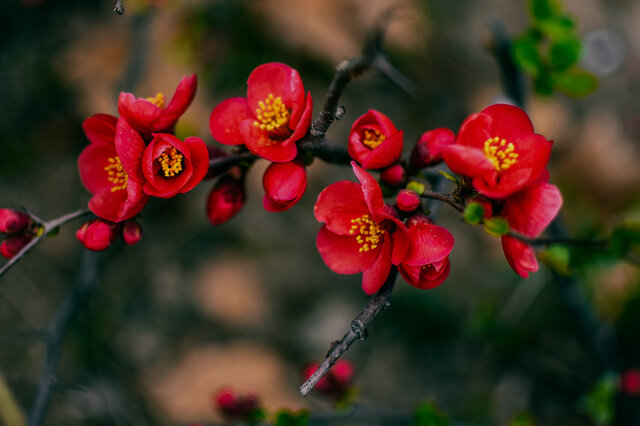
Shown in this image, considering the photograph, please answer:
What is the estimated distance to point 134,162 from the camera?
84cm

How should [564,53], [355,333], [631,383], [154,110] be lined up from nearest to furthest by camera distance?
1. [355,333]
2. [154,110]
3. [564,53]
4. [631,383]

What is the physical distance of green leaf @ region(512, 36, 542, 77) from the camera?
50.9 inches

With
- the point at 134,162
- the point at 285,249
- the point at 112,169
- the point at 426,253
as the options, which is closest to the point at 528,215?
the point at 426,253

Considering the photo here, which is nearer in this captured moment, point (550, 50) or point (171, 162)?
point (171, 162)

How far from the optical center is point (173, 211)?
2.58 meters

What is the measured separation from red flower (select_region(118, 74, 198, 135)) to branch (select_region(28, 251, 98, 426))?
28.3 inches

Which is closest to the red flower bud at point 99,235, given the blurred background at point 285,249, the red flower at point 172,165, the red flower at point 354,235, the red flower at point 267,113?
the red flower at point 172,165

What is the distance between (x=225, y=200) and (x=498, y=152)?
538 millimetres

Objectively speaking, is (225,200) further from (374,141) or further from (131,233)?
(374,141)

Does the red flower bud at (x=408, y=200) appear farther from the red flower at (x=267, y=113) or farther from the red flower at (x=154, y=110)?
the red flower at (x=154, y=110)

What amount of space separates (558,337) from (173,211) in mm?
2092

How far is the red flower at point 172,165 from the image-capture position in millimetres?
830

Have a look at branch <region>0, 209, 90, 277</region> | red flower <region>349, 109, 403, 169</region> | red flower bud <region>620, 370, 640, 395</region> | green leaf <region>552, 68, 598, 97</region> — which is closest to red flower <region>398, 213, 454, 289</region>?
red flower <region>349, 109, 403, 169</region>

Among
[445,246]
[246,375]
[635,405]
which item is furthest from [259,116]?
[635,405]
